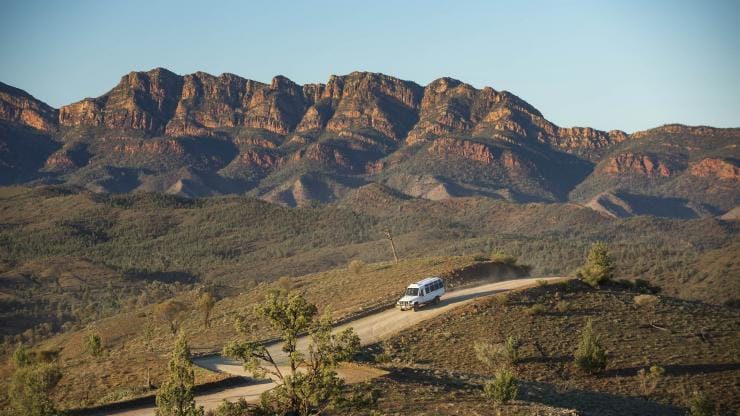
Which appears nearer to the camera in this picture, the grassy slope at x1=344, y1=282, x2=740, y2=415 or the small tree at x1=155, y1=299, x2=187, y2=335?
the grassy slope at x1=344, y1=282, x2=740, y2=415

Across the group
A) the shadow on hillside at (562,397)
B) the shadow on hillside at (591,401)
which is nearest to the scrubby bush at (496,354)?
the shadow on hillside at (591,401)

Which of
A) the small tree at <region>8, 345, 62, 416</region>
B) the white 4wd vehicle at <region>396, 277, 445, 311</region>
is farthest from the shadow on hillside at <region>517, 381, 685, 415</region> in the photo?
the small tree at <region>8, 345, 62, 416</region>

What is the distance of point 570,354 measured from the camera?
125ft

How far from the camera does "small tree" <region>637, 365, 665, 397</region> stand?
34250 millimetres

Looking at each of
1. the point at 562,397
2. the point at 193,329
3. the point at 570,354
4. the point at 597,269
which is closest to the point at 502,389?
the point at 562,397

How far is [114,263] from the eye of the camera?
142 meters

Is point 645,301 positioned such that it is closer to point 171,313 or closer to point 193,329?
point 193,329

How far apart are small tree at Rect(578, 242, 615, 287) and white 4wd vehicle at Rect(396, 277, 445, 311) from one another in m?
11.8

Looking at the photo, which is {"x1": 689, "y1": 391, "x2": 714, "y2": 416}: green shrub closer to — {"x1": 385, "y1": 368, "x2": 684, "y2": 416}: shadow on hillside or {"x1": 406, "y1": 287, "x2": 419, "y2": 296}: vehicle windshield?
{"x1": 385, "y1": 368, "x2": 684, "y2": 416}: shadow on hillside

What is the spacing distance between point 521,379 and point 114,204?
17301 cm

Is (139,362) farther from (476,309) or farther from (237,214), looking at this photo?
(237,214)

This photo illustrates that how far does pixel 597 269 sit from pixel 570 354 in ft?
47.2

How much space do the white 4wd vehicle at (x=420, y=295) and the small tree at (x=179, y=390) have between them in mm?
24921

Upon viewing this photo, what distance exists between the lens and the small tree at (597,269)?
50906mm
